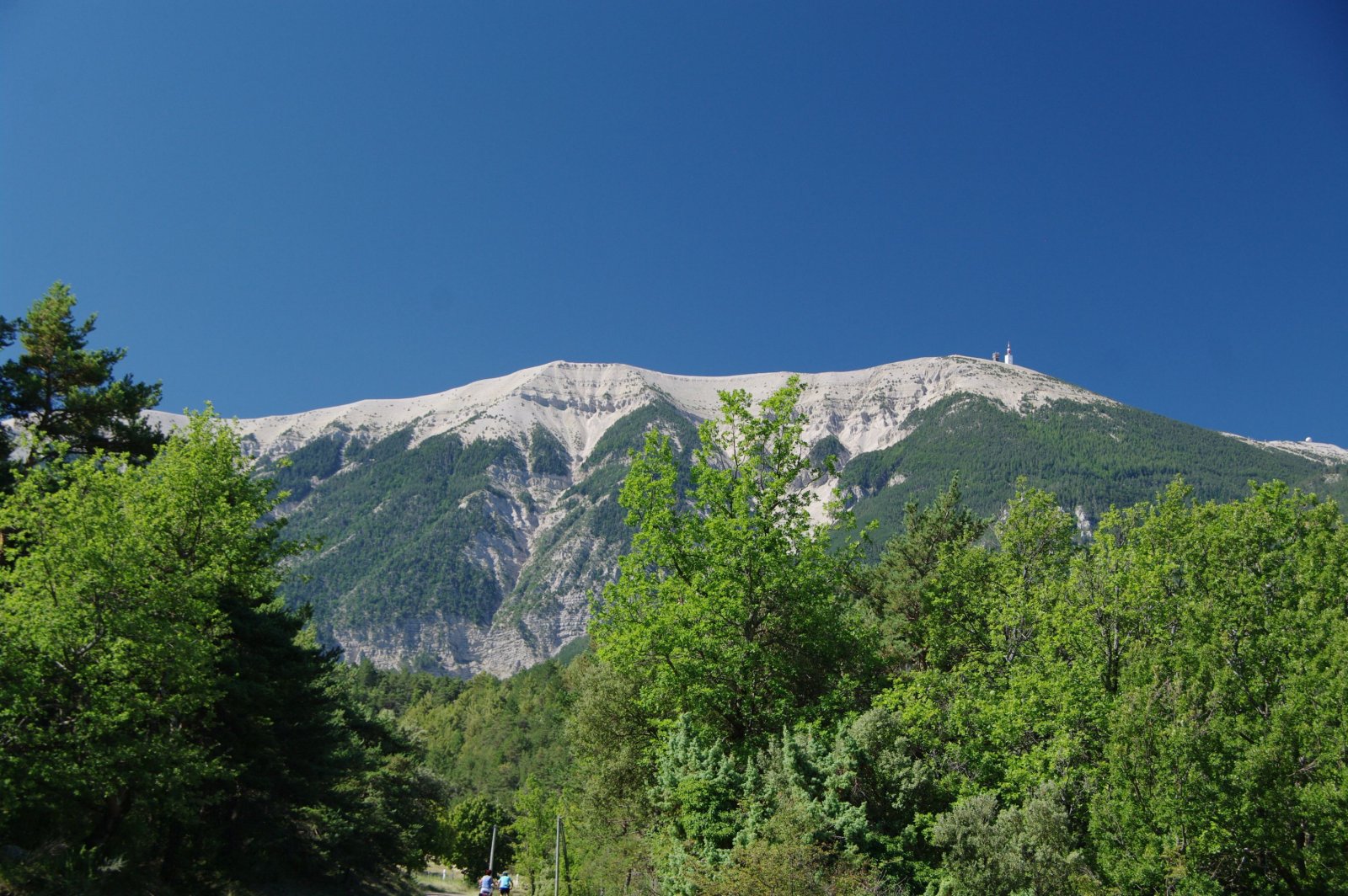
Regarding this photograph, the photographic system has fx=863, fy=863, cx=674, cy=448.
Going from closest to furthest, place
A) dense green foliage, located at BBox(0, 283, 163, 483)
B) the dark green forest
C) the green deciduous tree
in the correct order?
the dark green forest < the green deciduous tree < dense green foliage, located at BBox(0, 283, 163, 483)

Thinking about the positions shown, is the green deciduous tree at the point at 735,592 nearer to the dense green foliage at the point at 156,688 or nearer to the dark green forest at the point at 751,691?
the dark green forest at the point at 751,691

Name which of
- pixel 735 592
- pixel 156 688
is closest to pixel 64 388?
pixel 156 688

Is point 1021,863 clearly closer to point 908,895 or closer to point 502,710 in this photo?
point 908,895

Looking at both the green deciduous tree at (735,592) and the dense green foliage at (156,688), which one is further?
the green deciduous tree at (735,592)

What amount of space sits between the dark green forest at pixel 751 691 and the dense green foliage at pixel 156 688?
100 millimetres

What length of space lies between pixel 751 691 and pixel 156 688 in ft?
52.6

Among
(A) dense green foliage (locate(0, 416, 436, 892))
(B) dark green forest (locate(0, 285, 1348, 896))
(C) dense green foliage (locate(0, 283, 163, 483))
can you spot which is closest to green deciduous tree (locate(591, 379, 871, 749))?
(B) dark green forest (locate(0, 285, 1348, 896))

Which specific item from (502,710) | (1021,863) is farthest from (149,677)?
(502,710)

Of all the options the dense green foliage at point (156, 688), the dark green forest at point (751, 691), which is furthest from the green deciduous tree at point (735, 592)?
the dense green foliage at point (156, 688)

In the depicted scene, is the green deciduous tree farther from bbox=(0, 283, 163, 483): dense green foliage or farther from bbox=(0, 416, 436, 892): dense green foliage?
bbox=(0, 283, 163, 483): dense green foliage

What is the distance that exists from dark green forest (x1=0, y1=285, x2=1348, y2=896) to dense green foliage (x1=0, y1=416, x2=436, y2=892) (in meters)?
0.10

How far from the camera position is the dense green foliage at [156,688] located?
19.8 metres

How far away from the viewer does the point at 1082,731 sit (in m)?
23.3

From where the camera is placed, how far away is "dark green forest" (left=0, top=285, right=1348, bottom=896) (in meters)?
19.3
